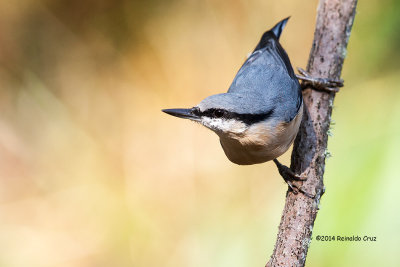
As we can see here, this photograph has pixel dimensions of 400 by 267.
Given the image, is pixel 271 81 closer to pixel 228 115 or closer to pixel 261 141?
pixel 261 141

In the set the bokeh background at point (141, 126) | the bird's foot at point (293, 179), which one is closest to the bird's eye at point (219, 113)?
Answer: the bird's foot at point (293, 179)

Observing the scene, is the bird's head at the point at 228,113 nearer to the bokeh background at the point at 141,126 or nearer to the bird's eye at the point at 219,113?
the bird's eye at the point at 219,113

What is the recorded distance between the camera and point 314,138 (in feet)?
8.66

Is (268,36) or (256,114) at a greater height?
(268,36)

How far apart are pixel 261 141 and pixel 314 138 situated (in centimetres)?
40

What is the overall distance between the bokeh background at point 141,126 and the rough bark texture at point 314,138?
32.9 inches

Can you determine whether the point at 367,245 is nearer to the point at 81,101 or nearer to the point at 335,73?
the point at 335,73

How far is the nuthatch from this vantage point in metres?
2.28

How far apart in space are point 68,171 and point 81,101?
690 millimetres

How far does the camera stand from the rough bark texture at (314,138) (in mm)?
2262

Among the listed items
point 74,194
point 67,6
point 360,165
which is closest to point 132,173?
point 74,194

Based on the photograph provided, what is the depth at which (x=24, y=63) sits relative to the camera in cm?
432

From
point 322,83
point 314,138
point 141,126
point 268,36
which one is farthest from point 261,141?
point 141,126

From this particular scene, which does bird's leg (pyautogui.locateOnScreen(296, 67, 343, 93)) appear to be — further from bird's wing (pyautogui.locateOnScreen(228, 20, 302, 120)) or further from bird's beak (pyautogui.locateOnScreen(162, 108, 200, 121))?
bird's beak (pyautogui.locateOnScreen(162, 108, 200, 121))
